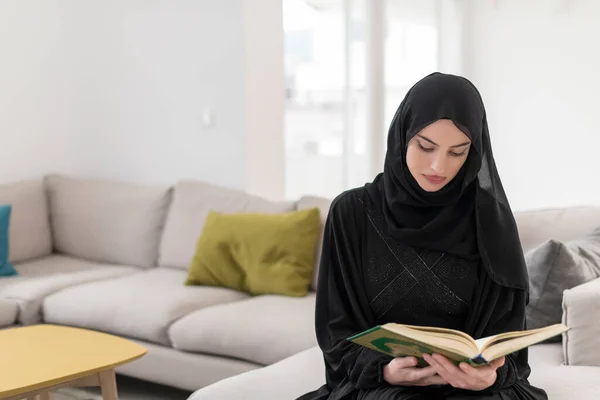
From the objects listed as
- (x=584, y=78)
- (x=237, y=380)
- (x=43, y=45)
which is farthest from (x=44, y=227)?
(x=584, y=78)

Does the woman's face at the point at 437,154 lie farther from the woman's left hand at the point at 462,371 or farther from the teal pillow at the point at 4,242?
the teal pillow at the point at 4,242

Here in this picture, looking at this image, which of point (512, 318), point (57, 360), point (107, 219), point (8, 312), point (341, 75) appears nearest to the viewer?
point (512, 318)

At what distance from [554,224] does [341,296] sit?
116 centimetres

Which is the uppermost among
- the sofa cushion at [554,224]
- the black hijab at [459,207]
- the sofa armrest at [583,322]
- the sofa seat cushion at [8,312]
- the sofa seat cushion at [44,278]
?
the black hijab at [459,207]

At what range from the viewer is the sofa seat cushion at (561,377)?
6.64 ft

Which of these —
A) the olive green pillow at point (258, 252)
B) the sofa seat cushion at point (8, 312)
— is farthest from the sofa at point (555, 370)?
the sofa seat cushion at point (8, 312)

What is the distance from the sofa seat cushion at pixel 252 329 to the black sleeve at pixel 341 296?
3.16 ft

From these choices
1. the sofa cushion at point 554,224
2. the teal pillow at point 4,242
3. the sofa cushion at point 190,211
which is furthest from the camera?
the teal pillow at point 4,242

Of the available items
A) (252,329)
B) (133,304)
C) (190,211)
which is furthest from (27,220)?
(252,329)

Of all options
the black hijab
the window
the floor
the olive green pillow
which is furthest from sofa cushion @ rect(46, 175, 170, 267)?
the black hijab

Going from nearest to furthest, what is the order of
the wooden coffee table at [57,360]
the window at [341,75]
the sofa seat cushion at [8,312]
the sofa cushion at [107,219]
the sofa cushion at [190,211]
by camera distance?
the wooden coffee table at [57,360] < the sofa seat cushion at [8,312] < the sofa cushion at [190,211] < the sofa cushion at [107,219] < the window at [341,75]

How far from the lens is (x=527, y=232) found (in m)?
2.76

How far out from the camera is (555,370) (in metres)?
2.22

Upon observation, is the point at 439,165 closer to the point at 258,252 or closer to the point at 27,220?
the point at 258,252
